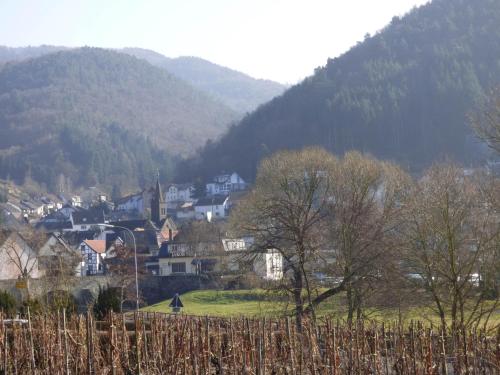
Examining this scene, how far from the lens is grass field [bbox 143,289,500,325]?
29.2 meters

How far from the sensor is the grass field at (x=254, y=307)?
2915 cm

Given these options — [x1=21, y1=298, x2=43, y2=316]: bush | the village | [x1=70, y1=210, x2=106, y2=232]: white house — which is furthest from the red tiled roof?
[x1=21, y1=298, x2=43, y2=316]: bush

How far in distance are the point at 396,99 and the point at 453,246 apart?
105 m

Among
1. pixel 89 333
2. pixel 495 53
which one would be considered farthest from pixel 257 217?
pixel 495 53

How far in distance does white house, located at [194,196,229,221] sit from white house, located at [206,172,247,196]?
2.03 m

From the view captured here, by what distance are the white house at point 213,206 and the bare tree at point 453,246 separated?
10690 centimetres

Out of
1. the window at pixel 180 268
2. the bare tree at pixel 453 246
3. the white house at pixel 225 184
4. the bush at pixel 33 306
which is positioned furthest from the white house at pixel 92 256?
the bare tree at pixel 453 246

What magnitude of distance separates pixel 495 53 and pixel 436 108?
51.8 feet

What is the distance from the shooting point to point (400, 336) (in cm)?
1367

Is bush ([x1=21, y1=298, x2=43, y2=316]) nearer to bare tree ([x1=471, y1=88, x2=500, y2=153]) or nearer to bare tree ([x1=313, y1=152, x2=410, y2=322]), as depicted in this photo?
bare tree ([x1=313, y1=152, x2=410, y2=322])

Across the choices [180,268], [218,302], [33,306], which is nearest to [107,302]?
[33,306]

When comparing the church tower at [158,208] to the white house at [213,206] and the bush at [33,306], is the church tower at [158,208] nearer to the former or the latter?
the white house at [213,206]

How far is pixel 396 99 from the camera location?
127812mm

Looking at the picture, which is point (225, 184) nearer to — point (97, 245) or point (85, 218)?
point (85, 218)
